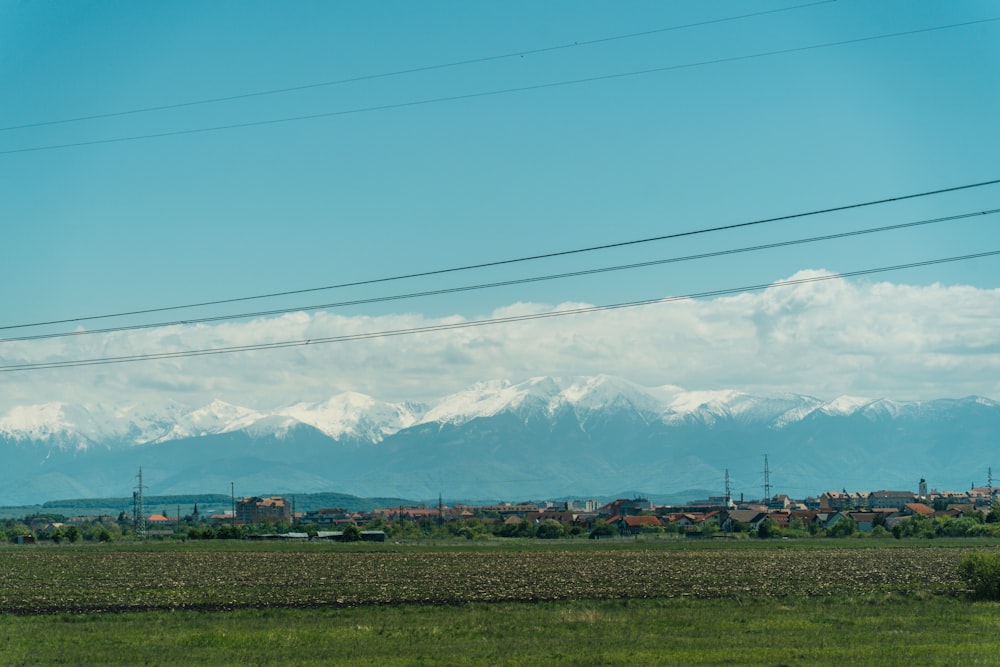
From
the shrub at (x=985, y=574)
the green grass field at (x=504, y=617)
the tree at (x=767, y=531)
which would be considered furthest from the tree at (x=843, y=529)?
the shrub at (x=985, y=574)

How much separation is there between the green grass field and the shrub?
3.32ft

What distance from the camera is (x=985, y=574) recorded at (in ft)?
151

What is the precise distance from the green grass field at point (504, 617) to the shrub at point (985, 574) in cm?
101

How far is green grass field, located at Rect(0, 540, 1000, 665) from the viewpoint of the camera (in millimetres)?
31172

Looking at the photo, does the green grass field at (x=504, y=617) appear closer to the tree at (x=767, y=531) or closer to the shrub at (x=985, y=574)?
the shrub at (x=985, y=574)

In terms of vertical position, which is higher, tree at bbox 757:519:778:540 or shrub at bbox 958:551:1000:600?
shrub at bbox 958:551:1000:600

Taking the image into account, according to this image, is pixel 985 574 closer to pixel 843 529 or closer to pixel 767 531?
pixel 767 531

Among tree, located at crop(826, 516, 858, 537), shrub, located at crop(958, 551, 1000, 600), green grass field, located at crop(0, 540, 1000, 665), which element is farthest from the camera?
tree, located at crop(826, 516, 858, 537)

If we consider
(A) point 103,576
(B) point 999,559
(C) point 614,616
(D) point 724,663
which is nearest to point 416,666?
(D) point 724,663

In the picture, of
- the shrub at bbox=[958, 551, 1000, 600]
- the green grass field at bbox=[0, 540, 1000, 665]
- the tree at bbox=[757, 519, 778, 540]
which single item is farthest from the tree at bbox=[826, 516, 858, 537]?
the shrub at bbox=[958, 551, 1000, 600]

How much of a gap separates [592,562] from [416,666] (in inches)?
2069

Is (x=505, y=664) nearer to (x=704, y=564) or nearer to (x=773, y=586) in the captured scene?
(x=773, y=586)

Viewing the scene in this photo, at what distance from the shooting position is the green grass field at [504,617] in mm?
31172

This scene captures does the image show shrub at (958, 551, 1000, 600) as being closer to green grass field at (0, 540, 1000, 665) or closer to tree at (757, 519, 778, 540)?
green grass field at (0, 540, 1000, 665)
